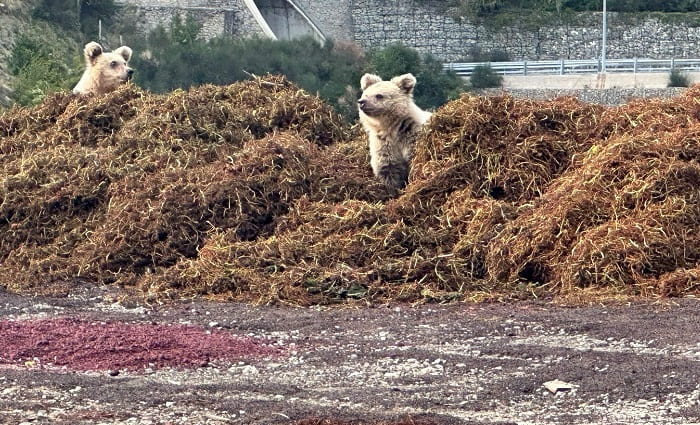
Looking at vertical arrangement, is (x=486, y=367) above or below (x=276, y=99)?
below

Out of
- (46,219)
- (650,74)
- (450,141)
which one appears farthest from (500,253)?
(650,74)

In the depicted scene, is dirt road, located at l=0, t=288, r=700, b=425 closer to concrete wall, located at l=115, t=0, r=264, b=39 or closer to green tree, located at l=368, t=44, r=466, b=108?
green tree, located at l=368, t=44, r=466, b=108

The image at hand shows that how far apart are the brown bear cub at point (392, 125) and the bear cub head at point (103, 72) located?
448 centimetres

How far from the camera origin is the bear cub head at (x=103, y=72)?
16.6 metres

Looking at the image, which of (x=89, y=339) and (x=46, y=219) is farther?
(x=46, y=219)

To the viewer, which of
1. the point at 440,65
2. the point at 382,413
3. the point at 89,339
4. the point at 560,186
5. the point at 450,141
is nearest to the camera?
the point at 382,413

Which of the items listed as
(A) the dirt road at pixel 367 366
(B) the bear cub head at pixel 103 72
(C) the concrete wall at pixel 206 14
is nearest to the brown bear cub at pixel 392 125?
(A) the dirt road at pixel 367 366

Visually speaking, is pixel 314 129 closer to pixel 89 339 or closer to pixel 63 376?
pixel 89 339

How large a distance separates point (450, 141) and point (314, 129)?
2199mm

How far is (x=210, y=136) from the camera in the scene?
44.0 ft

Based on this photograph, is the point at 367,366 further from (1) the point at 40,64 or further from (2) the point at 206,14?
(2) the point at 206,14

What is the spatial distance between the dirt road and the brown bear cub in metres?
2.87

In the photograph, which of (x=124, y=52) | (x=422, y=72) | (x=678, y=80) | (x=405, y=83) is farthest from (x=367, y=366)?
(x=422, y=72)

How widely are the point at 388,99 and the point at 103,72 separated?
5.06 meters
